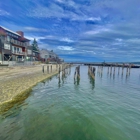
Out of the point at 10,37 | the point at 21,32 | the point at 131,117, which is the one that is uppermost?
the point at 21,32

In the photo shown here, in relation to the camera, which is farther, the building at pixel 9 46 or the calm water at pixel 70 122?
the building at pixel 9 46

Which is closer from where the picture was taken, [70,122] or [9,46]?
→ [70,122]

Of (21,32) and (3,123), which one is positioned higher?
(21,32)

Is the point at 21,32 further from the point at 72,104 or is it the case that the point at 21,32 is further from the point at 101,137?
the point at 101,137

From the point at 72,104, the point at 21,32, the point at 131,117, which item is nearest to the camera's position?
the point at 131,117

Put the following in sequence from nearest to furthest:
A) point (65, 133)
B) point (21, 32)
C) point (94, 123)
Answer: point (65, 133)
point (94, 123)
point (21, 32)

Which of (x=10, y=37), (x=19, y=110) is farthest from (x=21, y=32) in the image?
(x=19, y=110)

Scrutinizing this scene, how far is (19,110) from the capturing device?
8.12 m

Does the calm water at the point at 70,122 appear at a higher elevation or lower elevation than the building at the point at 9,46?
lower

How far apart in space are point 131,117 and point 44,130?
21.1 ft

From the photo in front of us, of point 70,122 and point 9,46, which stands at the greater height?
point 9,46

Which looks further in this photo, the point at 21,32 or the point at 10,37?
the point at 21,32

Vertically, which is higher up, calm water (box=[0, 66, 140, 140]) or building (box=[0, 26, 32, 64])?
building (box=[0, 26, 32, 64])

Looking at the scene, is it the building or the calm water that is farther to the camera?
the building
